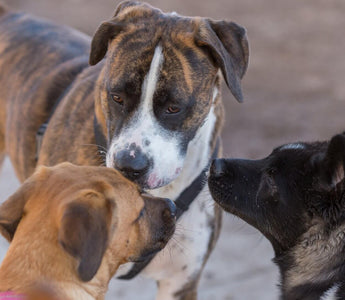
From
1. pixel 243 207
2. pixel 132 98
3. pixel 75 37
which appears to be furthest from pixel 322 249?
pixel 75 37

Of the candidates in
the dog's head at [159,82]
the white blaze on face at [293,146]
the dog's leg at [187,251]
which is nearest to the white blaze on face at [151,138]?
the dog's head at [159,82]

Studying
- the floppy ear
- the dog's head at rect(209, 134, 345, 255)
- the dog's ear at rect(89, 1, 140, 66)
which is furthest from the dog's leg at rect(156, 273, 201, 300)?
the dog's ear at rect(89, 1, 140, 66)

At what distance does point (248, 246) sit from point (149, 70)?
106 inches

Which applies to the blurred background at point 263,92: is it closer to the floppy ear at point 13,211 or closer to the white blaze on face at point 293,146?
the white blaze on face at point 293,146

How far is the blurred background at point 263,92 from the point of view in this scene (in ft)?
17.6

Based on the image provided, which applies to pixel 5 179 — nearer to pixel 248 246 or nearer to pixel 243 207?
pixel 248 246

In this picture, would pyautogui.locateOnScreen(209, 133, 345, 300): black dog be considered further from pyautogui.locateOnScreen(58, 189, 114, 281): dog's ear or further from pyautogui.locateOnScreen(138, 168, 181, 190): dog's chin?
pyautogui.locateOnScreen(58, 189, 114, 281): dog's ear

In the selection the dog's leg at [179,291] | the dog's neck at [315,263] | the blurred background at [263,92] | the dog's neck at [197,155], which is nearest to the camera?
the dog's neck at [315,263]

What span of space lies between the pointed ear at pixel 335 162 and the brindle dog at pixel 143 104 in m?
0.72

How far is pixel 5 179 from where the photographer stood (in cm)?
665

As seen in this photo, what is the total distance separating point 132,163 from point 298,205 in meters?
0.87

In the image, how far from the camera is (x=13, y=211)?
3139mm

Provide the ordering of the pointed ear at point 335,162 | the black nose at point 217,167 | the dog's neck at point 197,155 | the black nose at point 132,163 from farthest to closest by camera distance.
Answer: the dog's neck at point 197,155, the black nose at point 217,167, the black nose at point 132,163, the pointed ear at point 335,162

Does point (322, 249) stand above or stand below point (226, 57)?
below
